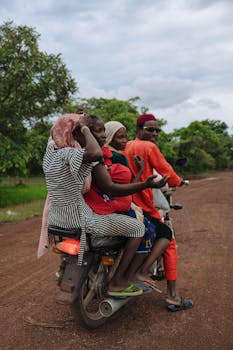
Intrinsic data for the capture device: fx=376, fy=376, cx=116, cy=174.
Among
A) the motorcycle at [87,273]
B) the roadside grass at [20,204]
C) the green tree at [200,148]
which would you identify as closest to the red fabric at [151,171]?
the motorcycle at [87,273]

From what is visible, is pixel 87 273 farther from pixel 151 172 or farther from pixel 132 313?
pixel 151 172

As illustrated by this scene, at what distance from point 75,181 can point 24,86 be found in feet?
30.5

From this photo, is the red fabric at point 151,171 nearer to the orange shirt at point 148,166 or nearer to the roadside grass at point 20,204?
the orange shirt at point 148,166

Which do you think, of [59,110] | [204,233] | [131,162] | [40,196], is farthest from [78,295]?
[40,196]

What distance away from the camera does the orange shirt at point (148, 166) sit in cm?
379

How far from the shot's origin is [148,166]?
12.7 feet

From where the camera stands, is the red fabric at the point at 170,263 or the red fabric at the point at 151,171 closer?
the red fabric at the point at 151,171

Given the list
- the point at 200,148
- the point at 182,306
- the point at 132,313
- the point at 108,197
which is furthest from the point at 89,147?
the point at 200,148

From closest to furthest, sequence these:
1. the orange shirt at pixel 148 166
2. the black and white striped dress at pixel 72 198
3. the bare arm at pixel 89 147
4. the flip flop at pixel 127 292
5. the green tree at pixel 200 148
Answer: the bare arm at pixel 89 147, the black and white striped dress at pixel 72 198, the flip flop at pixel 127 292, the orange shirt at pixel 148 166, the green tree at pixel 200 148

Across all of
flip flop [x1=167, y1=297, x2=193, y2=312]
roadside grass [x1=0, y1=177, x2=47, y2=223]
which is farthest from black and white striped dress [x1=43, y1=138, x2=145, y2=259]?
roadside grass [x1=0, y1=177, x2=47, y2=223]

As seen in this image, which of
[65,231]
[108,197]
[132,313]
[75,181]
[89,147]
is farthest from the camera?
[132,313]

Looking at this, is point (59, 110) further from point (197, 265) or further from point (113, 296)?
point (113, 296)

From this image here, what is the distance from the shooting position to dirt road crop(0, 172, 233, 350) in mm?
3248

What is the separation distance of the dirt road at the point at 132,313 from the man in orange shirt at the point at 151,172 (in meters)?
0.17
